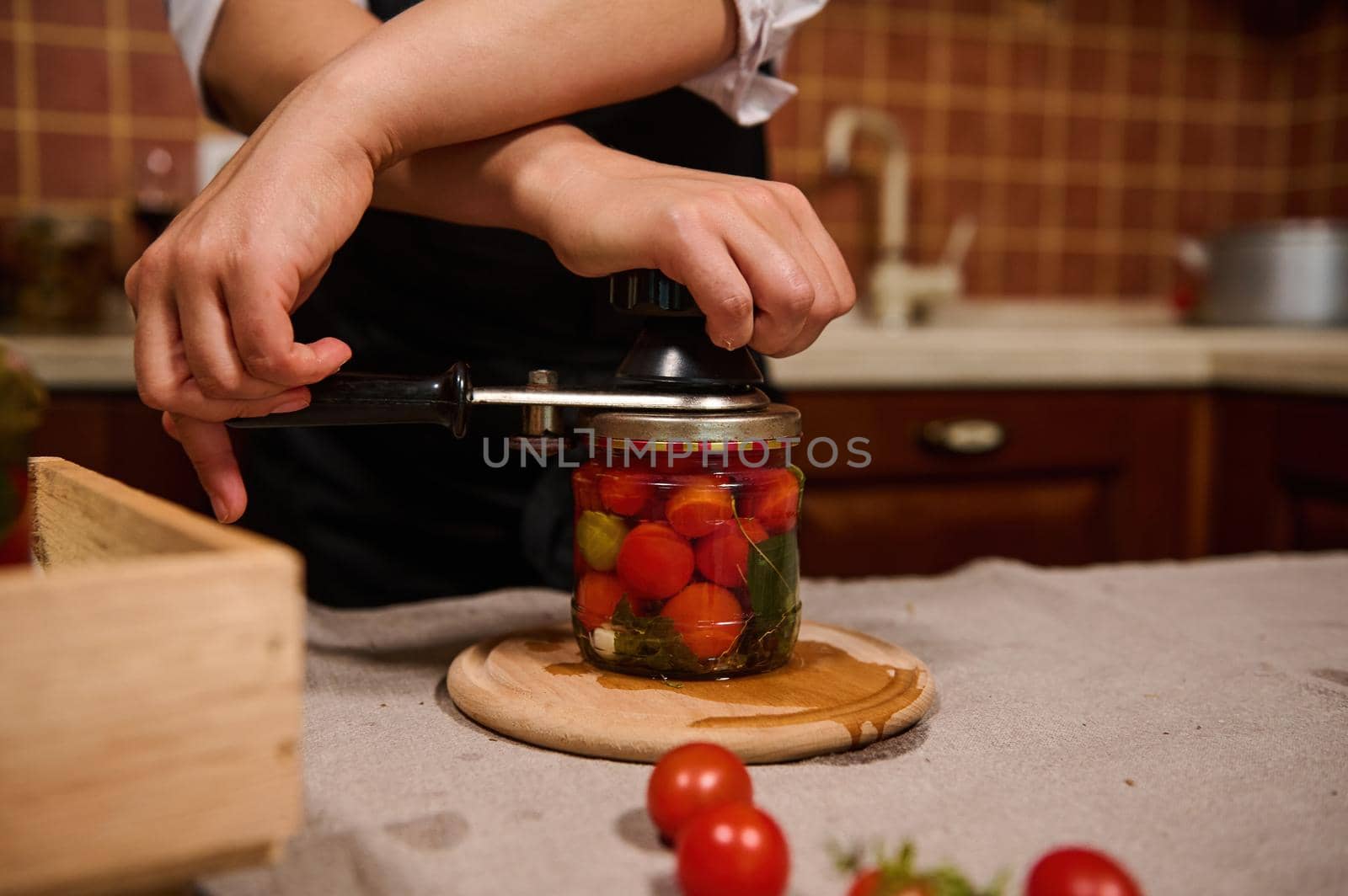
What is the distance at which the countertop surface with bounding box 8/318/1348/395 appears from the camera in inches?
65.6

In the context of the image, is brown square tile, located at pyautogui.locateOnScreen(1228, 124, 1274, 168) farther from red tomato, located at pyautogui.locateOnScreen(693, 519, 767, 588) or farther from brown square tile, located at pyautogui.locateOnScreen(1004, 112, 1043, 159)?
red tomato, located at pyautogui.locateOnScreen(693, 519, 767, 588)

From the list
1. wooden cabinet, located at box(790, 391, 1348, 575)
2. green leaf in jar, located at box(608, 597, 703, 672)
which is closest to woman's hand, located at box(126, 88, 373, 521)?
green leaf in jar, located at box(608, 597, 703, 672)

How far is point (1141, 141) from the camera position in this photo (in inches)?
101

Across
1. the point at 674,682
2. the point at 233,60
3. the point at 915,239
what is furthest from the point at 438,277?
the point at 915,239

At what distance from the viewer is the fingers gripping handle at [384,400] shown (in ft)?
2.28

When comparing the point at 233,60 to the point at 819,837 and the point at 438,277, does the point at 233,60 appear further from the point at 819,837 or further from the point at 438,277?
the point at 819,837

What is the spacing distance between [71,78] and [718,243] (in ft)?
5.76

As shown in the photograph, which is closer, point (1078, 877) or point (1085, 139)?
point (1078, 877)

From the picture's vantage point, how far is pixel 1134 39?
99.0 inches

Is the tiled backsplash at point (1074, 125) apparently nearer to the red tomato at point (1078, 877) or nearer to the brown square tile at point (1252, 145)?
the brown square tile at point (1252, 145)

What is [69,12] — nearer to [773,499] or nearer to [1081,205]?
[773,499]

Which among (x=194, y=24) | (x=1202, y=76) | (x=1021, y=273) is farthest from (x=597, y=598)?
(x=1202, y=76)

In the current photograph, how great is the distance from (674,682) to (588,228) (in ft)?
0.92

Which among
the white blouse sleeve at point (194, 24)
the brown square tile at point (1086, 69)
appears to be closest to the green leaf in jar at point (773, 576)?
the white blouse sleeve at point (194, 24)
